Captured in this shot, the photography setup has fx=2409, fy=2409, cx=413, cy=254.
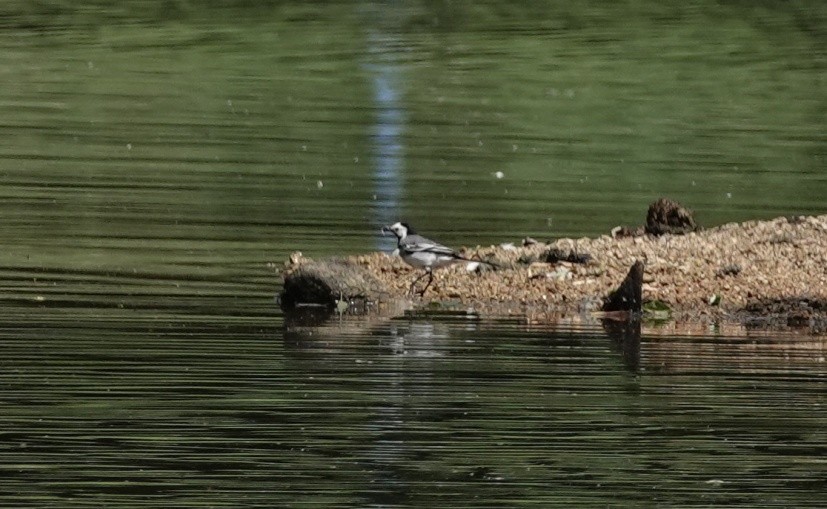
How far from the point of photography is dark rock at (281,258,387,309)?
16.6 m

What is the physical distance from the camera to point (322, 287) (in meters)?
16.6

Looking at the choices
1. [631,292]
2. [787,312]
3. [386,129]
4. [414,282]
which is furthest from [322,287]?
[386,129]

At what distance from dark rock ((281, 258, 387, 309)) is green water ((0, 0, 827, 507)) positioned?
0.25m

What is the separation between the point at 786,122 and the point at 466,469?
35.4 m

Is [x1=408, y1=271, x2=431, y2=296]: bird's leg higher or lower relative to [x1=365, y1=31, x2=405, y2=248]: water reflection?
higher

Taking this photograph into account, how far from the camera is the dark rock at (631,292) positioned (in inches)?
648

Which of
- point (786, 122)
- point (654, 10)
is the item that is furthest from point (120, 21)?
point (786, 122)

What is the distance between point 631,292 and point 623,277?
100cm

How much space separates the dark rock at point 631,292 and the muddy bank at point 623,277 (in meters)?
0.16

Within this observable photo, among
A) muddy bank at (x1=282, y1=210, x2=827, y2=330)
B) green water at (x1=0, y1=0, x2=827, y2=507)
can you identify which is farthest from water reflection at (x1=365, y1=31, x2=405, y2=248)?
muddy bank at (x1=282, y1=210, x2=827, y2=330)

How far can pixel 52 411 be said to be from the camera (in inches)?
449

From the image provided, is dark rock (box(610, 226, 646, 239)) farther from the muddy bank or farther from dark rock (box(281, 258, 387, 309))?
dark rock (box(281, 258, 387, 309))

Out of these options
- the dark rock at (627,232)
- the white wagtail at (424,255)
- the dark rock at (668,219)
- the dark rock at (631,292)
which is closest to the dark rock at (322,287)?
the white wagtail at (424,255)

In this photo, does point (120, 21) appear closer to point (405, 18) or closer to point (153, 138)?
point (405, 18)
